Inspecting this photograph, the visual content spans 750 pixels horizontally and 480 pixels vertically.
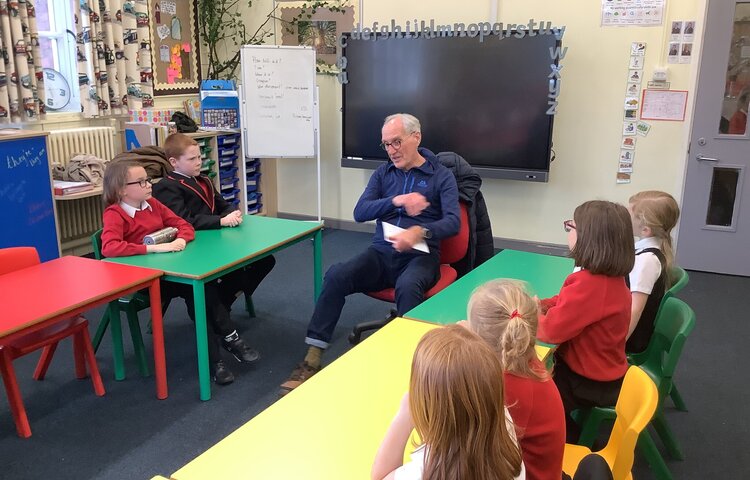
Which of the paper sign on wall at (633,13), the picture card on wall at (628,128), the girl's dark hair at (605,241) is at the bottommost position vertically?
the girl's dark hair at (605,241)

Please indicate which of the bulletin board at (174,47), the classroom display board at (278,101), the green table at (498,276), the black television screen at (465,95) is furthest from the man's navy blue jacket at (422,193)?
the bulletin board at (174,47)

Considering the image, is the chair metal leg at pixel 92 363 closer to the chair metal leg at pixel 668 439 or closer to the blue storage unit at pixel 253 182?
the chair metal leg at pixel 668 439

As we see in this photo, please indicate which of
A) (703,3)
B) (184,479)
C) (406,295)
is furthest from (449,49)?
(184,479)

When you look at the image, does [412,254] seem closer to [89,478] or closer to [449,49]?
[89,478]

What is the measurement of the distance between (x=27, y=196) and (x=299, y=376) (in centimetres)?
225

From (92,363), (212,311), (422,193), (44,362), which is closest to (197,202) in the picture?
(212,311)

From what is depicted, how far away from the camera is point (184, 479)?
123cm

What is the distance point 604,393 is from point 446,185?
137cm

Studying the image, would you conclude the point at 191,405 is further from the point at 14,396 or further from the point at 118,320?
the point at 14,396

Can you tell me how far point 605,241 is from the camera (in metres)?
1.86

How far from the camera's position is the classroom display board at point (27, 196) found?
3.78 metres

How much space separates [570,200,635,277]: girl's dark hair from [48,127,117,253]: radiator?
3.75 metres

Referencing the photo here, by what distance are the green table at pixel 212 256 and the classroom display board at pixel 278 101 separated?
2.13 metres

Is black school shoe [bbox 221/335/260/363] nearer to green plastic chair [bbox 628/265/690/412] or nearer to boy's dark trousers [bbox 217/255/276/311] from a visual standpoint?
boy's dark trousers [bbox 217/255/276/311]
